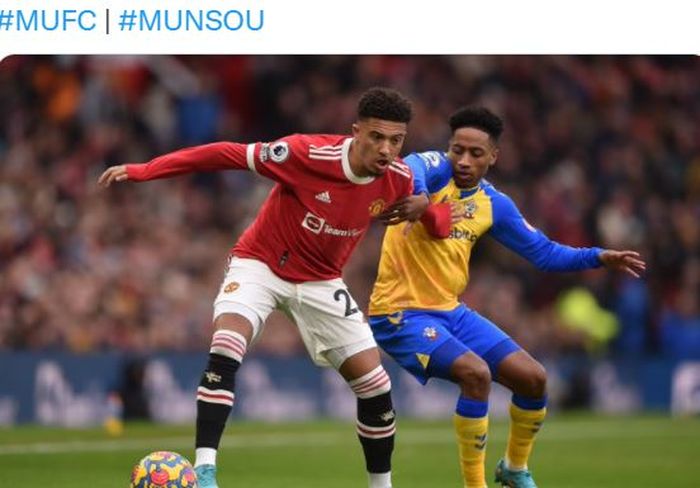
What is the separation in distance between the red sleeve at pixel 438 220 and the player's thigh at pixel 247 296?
1.27 metres

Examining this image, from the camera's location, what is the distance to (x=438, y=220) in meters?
10.8

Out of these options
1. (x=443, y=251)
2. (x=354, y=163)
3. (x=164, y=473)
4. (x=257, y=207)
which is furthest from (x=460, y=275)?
(x=257, y=207)

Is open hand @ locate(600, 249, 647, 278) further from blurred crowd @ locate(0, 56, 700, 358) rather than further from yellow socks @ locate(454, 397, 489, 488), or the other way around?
blurred crowd @ locate(0, 56, 700, 358)

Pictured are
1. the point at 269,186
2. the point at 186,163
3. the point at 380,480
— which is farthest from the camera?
the point at 269,186

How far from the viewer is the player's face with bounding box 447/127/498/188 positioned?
1123cm

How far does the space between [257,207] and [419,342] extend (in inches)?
467

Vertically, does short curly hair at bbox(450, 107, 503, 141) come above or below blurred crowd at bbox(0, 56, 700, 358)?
below

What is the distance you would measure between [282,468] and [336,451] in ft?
6.72

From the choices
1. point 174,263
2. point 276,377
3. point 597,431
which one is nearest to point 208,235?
point 174,263

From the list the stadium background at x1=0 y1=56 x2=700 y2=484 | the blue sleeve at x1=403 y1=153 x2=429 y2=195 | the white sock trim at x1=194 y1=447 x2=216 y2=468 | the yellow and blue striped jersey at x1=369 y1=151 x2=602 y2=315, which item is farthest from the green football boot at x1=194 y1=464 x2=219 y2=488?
the stadium background at x1=0 y1=56 x2=700 y2=484

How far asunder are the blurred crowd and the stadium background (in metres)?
0.03

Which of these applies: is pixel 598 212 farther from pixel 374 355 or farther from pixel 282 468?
pixel 374 355

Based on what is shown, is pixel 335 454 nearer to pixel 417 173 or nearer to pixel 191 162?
pixel 417 173

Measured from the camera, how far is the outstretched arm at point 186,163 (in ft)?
31.8
